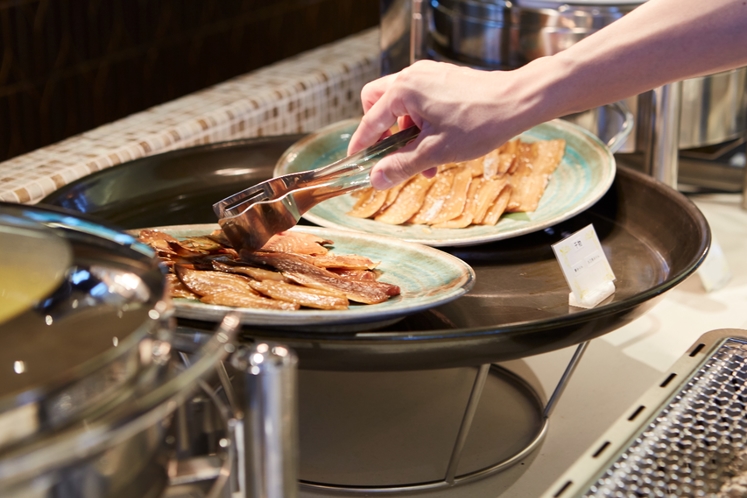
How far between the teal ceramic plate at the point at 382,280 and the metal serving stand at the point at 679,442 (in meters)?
0.24

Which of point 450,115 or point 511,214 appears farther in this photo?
point 511,214

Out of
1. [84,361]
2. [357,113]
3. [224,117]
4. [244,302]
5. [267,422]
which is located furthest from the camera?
[357,113]

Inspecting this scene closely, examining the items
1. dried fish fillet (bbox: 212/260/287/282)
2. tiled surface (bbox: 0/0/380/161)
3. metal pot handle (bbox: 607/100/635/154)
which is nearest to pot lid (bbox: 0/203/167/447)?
dried fish fillet (bbox: 212/260/287/282)

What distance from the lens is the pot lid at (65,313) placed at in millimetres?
495

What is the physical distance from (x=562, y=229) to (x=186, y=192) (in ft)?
2.12

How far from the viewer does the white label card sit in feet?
3.51

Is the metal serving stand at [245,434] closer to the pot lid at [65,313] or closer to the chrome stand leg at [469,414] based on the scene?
the pot lid at [65,313]

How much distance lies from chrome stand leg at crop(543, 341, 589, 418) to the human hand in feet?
1.20

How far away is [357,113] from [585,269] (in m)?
1.58

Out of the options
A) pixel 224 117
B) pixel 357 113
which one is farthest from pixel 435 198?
pixel 357 113

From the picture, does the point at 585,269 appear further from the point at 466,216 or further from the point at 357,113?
the point at 357,113

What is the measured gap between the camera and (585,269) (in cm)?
108

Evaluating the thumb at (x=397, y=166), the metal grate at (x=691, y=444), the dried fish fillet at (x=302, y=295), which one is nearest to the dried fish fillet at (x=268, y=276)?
the dried fish fillet at (x=302, y=295)

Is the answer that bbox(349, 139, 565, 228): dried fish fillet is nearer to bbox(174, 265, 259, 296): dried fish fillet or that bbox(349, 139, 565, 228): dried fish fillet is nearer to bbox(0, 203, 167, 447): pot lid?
bbox(174, 265, 259, 296): dried fish fillet
